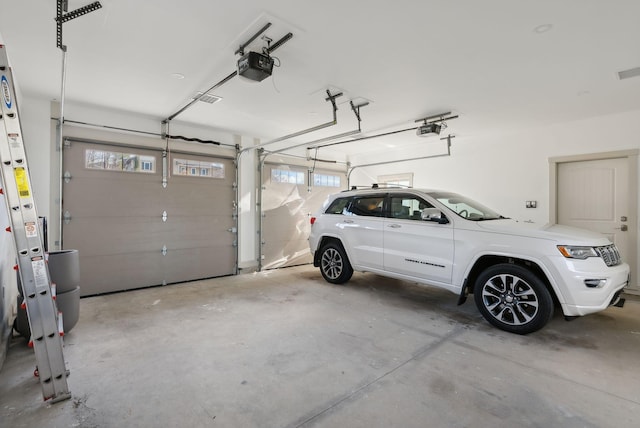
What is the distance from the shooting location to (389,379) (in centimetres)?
226

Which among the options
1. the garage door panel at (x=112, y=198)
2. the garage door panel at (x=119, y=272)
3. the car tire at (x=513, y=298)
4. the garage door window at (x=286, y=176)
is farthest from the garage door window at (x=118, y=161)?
the car tire at (x=513, y=298)

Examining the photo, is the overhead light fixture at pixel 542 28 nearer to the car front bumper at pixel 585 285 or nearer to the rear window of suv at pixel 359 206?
the car front bumper at pixel 585 285

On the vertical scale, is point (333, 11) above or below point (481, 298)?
above

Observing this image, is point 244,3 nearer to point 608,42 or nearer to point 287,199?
point 608,42

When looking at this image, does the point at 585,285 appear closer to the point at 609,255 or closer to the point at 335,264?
the point at 609,255

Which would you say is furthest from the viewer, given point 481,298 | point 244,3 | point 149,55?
point 481,298

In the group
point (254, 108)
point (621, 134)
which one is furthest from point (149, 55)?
point (621, 134)

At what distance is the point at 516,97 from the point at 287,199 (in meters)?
4.33

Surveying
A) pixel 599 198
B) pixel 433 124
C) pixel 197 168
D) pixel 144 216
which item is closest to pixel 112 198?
pixel 144 216

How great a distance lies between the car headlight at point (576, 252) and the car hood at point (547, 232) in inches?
1.8

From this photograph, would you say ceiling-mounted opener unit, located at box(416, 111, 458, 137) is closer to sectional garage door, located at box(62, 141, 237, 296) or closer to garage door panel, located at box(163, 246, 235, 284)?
sectional garage door, located at box(62, 141, 237, 296)

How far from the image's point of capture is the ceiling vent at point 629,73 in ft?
10.2

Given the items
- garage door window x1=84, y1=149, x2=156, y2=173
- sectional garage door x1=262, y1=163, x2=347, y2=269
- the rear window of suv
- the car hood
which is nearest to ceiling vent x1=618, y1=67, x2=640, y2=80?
the car hood

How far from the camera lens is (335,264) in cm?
501
